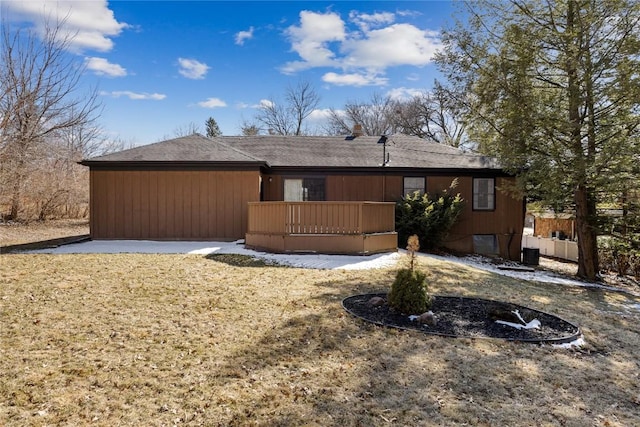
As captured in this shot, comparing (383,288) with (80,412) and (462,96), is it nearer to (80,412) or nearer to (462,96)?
(80,412)

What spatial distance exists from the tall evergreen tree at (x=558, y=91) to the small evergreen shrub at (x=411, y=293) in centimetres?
687

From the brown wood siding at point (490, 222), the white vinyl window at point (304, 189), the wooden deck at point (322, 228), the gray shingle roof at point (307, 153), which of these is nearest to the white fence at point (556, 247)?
the brown wood siding at point (490, 222)

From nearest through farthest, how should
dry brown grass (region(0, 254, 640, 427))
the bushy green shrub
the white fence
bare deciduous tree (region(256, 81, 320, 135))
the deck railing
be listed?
dry brown grass (region(0, 254, 640, 427)) < the deck railing < the bushy green shrub < the white fence < bare deciduous tree (region(256, 81, 320, 135))

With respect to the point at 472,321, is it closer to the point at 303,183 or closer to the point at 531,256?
the point at 303,183

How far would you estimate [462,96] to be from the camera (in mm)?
11633

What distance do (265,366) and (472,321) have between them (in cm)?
290

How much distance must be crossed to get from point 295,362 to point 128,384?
54.8 inches

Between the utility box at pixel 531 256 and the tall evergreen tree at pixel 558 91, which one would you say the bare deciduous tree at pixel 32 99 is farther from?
the utility box at pixel 531 256

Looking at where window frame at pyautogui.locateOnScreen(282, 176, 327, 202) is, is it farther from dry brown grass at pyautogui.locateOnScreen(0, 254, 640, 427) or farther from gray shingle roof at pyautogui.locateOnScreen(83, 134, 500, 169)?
dry brown grass at pyautogui.locateOnScreen(0, 254, 640, 427)

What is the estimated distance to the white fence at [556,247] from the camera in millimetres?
14570

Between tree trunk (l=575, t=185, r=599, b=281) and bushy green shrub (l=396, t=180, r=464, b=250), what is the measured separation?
327 centimetres

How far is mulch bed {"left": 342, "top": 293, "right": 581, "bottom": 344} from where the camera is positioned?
14.9ft

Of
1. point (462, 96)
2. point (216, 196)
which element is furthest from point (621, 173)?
point (216, 196)

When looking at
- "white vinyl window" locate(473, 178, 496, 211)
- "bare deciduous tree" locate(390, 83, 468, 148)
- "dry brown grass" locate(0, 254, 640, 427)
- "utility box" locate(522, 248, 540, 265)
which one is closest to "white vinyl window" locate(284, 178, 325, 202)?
"white vinyl window" locate(473, 178, 496, 211)
